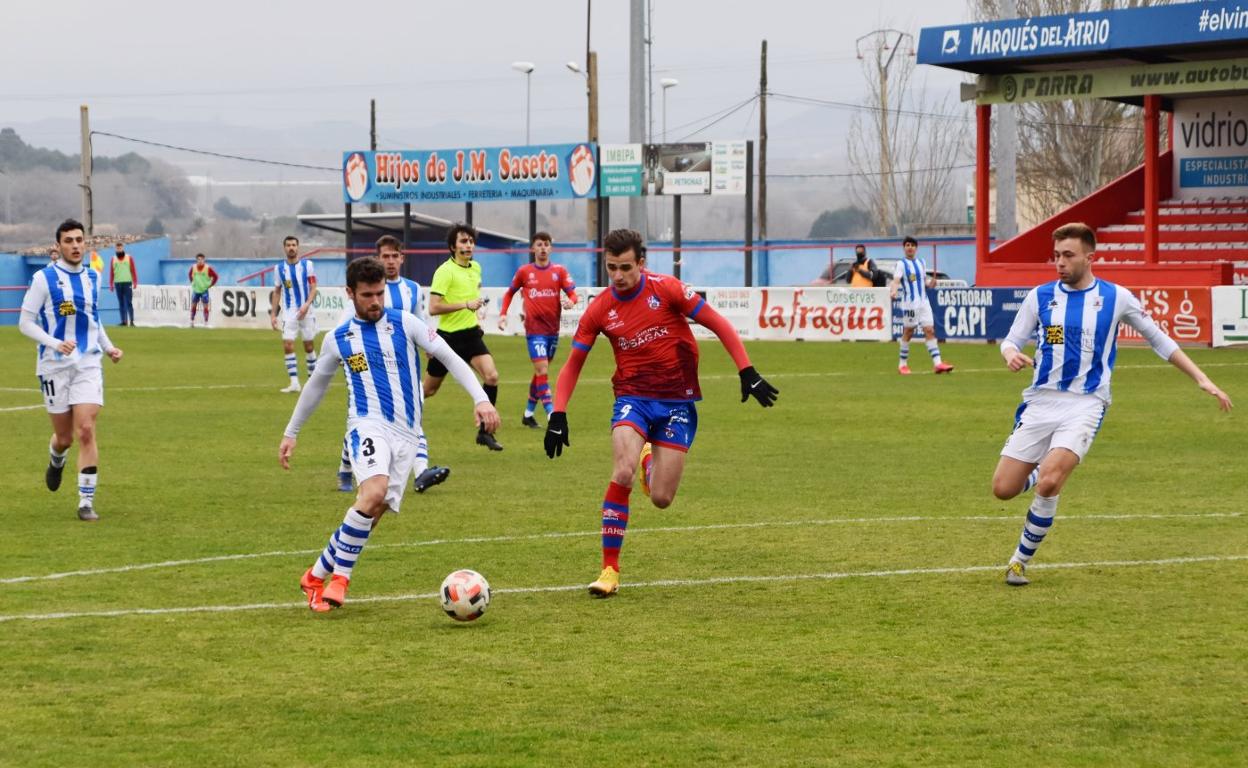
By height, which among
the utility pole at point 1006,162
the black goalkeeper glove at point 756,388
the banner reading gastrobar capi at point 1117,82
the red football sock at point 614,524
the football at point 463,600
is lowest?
the football at point 463,600

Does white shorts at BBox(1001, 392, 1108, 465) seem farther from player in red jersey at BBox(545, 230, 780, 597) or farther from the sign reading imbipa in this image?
the sign reading imbipa

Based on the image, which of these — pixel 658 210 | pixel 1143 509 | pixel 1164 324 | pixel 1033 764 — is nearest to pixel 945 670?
pixel 1033 764

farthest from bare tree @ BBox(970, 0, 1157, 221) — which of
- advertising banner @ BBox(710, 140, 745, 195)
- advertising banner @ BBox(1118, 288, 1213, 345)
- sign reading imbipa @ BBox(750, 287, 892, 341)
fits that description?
advertising banner @ BBox(1118, 288, 1213, 345)

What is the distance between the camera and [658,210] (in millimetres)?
187250

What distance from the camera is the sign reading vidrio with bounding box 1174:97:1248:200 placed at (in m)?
40.3

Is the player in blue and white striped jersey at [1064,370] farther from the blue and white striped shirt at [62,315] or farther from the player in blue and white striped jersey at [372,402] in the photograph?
the blue and white striped shirt at [62,315]

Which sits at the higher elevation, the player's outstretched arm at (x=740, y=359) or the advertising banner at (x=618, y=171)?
the advertising banner at (x=618, y=171)

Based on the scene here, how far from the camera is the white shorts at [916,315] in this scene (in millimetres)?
27641

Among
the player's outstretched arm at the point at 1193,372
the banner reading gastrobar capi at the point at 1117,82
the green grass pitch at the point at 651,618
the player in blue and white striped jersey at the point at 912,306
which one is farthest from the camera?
the banner reading gastrobar capi at the point at 1117,82

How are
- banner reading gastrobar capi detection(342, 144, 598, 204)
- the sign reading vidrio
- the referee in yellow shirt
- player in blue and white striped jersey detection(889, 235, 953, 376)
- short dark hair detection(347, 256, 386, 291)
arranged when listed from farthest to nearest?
banner reading gastrobar capi detection(342, 144, 598, 204), the sign reading vidrio, player in blue and white striped jersey detection(889, 235, 953, 376), the referee in yellow shirt, short dark hair detection(347, 256, 386, 291)

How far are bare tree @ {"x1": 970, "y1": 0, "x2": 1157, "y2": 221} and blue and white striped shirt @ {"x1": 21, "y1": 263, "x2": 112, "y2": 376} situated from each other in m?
53.1

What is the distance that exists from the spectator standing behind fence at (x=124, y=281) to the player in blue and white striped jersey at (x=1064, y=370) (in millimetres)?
43353

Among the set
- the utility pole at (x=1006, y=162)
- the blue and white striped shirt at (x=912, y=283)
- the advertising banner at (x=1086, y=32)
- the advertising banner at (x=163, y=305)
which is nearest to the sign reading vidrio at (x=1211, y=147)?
the utility pole at (x=1006, y=162)

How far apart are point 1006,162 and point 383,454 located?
32.4 meters
